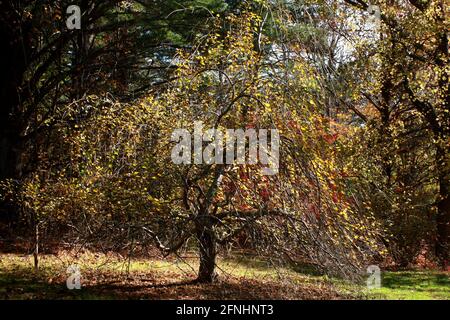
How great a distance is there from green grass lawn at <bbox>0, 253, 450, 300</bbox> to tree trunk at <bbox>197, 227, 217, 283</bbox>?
0.64 feet

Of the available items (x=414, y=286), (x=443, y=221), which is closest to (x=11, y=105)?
(x=414, y=286)

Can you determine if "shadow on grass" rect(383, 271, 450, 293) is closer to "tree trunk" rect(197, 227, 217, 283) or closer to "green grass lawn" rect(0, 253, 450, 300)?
"green grass lawn" rect(0, 253, 450, 300)

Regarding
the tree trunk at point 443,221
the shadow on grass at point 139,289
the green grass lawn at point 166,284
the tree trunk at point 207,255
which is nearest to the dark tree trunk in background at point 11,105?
the green grass lawn at point 166,284

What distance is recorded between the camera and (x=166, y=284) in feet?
25.6

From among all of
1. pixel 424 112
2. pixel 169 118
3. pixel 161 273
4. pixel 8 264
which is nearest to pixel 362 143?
pixel 424 112

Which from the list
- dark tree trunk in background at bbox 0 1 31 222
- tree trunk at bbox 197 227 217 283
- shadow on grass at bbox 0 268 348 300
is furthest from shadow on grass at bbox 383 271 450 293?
dark tree trunk in background at bbox 0 1 31 222

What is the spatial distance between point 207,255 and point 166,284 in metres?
0.88

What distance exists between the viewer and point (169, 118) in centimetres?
671

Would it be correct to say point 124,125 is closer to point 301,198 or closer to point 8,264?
point 301,198

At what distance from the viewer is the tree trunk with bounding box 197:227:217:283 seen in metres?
7.19

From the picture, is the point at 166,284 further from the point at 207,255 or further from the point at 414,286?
the point at 414,286

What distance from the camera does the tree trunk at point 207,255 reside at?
7.19m

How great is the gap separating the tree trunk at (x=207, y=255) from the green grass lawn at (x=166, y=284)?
0.64ft
